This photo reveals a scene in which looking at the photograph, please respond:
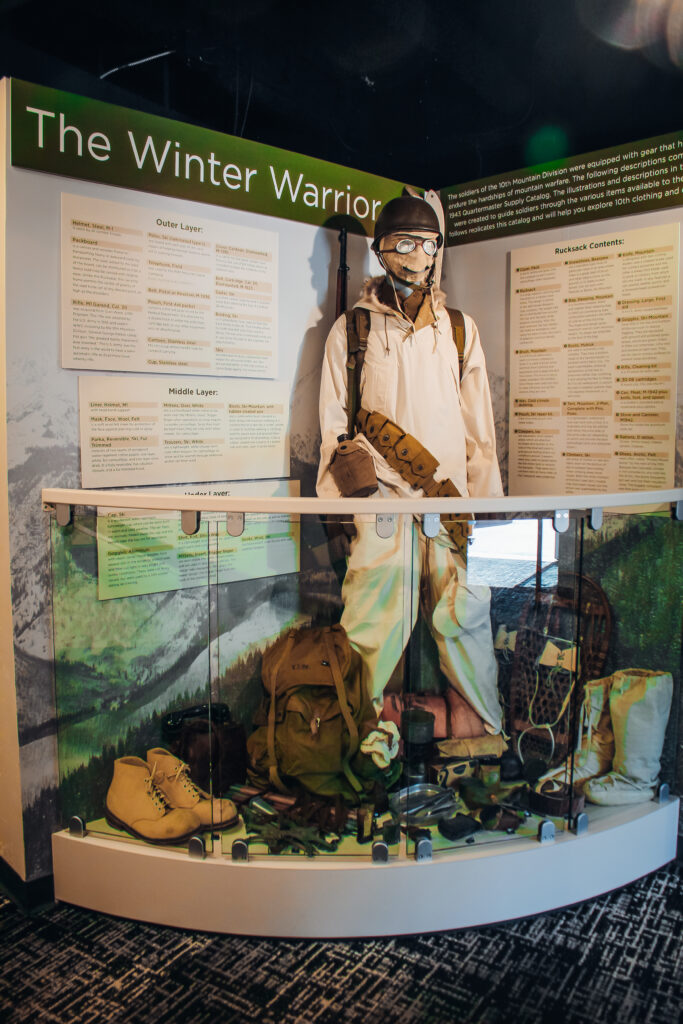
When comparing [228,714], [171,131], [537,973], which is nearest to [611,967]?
[537,973]

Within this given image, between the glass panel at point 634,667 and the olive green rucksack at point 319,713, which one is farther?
the glass panel at point 634,667

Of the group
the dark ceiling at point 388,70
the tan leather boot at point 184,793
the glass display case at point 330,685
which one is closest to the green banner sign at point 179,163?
the dark ceiling at point 388,70

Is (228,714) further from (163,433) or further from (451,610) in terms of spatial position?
(163,433)

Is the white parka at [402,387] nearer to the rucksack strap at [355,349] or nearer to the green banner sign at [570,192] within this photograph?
the rucksack strap at [355,349]

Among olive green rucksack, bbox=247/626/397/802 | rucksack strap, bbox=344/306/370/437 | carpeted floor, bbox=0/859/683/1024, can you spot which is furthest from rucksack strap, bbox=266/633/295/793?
rucksack strap, bbox=344/306/370/437

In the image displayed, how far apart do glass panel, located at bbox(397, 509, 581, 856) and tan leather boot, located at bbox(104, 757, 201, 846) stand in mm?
637

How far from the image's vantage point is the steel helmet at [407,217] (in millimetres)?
2785

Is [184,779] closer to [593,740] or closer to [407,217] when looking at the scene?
[593,740]

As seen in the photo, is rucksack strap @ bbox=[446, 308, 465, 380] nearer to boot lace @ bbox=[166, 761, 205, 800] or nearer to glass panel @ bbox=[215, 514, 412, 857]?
glass panel @ bbox=[215, 514, 412, 857]

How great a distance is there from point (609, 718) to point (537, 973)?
749 mm

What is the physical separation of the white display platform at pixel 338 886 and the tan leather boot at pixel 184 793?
11 cm

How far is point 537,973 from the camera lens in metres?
1.99

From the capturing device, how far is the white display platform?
2092mm

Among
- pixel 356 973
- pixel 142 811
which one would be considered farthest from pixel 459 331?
pixel 356 973
